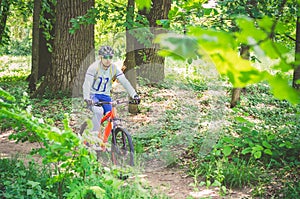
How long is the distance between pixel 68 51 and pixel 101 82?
510 centimetres

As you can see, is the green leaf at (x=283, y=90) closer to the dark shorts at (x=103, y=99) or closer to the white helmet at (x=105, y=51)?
the white helmet at (x=105, y=51)

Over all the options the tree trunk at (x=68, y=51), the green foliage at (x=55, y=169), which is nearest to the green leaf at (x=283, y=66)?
the green foliage at (x=55, y=169)

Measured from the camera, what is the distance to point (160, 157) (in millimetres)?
7109

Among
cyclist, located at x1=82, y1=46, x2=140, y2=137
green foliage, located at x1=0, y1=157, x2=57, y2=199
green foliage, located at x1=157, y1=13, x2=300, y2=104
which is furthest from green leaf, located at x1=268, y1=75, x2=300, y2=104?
cyclist, located at x1=82, y1=46, x2=140, y2=137

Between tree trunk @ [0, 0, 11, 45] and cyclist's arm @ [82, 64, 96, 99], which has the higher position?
tree trunk @ [0, 0, 11, 45]

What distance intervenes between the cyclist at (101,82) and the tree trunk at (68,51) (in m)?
4.85

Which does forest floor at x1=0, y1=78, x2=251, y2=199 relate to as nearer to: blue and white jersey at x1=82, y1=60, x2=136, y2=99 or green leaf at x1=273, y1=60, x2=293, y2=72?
blue and white jersey at x1=82, y1=60, x2=136, y2=99

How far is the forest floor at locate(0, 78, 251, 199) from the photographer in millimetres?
5578

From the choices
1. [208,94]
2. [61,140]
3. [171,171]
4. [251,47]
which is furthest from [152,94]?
[251,47]

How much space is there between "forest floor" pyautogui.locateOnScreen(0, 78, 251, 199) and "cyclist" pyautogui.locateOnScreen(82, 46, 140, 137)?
1054 mm

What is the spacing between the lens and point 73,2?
10.8 meters

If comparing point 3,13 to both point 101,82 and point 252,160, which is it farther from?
point 252,160

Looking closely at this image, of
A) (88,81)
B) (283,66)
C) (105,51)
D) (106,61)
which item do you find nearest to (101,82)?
(88,81)

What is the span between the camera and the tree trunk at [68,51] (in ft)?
35.8
